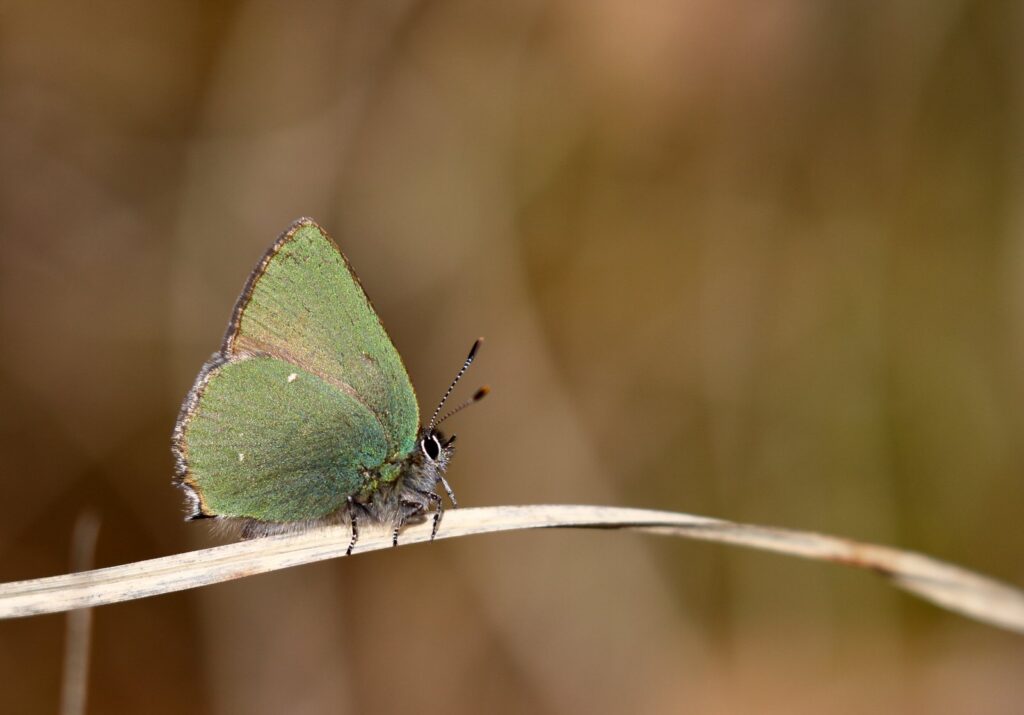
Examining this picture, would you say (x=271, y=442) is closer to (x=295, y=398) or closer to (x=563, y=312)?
(x=295, y=398)

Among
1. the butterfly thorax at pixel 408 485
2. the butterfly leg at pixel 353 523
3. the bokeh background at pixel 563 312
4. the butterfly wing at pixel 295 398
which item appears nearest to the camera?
the butterfly leg at pixel 353 523

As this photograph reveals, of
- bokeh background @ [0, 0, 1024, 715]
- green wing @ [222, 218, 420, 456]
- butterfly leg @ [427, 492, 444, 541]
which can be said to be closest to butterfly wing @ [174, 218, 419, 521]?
green wing @ [222, 218, 420, 456]

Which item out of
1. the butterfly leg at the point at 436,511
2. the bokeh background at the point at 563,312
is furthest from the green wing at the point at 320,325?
the bokeh background at the point at 563,312

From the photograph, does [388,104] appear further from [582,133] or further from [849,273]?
[849,273]

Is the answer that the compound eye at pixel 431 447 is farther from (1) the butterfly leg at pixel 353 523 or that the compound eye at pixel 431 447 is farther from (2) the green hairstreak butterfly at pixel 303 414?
(1) the butterfly leg at pixel 353 523

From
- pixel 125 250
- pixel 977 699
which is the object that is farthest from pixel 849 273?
pixel 125 250

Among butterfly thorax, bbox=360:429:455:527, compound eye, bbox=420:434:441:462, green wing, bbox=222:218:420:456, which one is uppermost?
green wing, bbox=222:218:420:456

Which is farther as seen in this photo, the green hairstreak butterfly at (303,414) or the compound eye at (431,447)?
the compound eye at (431,447)

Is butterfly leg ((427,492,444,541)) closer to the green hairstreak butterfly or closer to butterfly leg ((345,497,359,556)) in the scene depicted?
the green hairstreak butterfly
